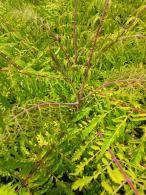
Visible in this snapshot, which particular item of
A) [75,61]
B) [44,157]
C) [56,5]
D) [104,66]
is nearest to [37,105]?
[44,157]

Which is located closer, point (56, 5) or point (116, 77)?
point (116, 77)

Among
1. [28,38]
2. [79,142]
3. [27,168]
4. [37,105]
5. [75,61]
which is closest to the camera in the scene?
[37,105]

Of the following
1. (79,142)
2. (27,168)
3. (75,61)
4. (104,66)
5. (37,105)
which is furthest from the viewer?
(104,66)

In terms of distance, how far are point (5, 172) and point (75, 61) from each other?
0.66 m

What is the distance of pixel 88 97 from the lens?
65.8 inches

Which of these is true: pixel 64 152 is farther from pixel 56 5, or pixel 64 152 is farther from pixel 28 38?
pixel 56 5

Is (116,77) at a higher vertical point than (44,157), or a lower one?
higher

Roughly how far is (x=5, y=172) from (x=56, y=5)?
4.10ft

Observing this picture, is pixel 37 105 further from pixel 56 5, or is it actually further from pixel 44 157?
pixel 56 5

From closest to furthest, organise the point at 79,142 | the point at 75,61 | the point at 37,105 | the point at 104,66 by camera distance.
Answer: the point at 37,105
the point at 79,142
the point at 75,61
the point at 104,66

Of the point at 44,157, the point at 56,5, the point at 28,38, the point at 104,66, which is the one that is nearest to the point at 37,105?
the point at 44,157

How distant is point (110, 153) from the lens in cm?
149

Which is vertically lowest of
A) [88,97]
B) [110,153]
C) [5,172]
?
[5,172]

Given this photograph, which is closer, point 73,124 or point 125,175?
point 125,175
